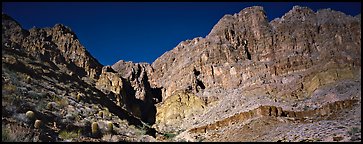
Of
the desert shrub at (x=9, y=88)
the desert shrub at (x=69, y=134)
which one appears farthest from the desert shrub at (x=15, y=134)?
the desert shrub at (x=9, y=88)

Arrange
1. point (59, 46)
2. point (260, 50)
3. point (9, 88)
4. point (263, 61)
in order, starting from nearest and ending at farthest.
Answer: point (9, 88) → point (59, 46) → point (263, 61) → point (260, 50)

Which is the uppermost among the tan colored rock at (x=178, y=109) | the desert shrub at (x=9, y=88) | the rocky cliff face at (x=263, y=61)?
the rocky cliff face at (x=263, y=61)

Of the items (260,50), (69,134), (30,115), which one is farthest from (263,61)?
(30,115)

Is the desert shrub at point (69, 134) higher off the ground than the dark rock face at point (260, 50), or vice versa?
the dark rock face at point (260, 50)

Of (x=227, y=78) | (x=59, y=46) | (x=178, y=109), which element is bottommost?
(x=178, y=109)

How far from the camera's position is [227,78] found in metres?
70.1

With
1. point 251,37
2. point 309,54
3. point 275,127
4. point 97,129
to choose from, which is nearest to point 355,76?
point 309,54

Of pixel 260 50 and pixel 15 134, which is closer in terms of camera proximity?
pixel 15 134

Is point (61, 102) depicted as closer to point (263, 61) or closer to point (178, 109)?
point (178, 109)

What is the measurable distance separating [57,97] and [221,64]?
56667mm

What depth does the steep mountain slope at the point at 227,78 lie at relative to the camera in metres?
31.5

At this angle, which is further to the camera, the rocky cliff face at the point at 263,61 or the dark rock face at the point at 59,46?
the rocky cliff face at the point at 263,61

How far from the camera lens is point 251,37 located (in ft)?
271

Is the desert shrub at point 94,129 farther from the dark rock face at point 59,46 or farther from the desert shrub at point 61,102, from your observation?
the dark rock face at point 59,46
